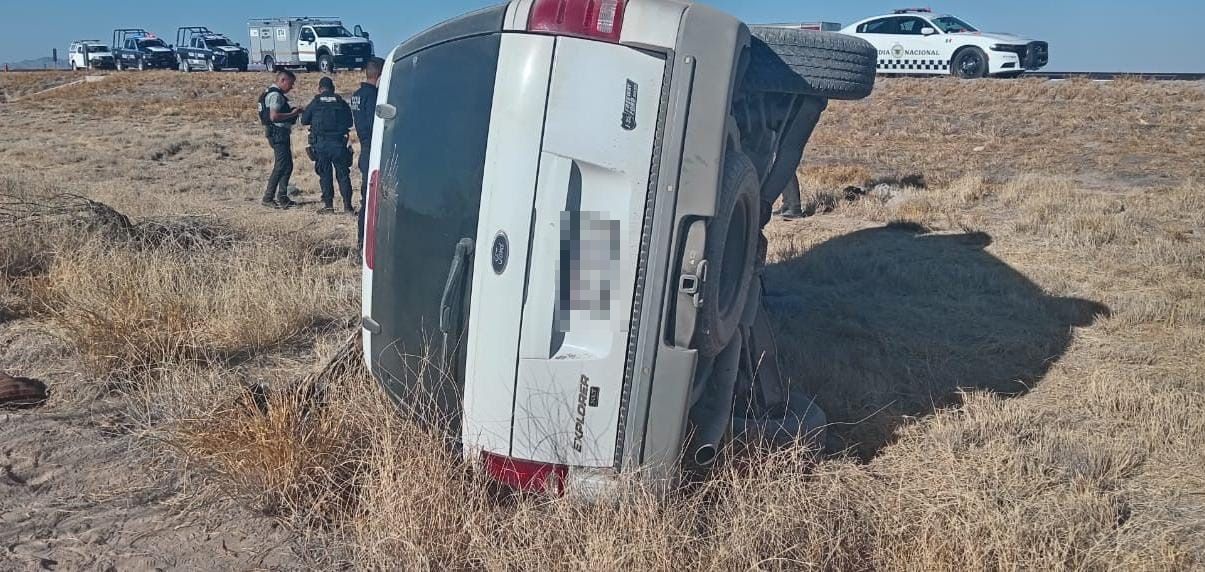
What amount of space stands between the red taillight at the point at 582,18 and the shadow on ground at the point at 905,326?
6.02 ft

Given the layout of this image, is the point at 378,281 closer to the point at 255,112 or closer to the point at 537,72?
the point at 537,72

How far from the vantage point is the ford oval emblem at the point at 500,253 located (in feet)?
9.55

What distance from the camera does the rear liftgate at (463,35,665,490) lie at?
288 cm

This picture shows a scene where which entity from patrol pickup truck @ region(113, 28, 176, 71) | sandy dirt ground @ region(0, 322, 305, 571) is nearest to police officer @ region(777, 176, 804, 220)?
sandy dirt ground @ region(0, 322, 305, 571)

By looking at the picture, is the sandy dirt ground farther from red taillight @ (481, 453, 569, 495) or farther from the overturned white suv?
the overturned white suv

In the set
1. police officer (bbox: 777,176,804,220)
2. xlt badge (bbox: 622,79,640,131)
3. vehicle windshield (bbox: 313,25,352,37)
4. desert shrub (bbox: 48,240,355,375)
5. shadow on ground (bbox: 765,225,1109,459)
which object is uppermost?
vehicle windshield (bbox: 313,25,352,37)

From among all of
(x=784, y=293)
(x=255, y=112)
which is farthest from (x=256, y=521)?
(x=255, y=112)

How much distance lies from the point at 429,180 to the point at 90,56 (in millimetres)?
53275

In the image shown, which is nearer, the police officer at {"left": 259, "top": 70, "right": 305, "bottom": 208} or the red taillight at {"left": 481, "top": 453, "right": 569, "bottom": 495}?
the red taillight at {"left": 481, "top": 453, "right": 569, "bottom": 495}

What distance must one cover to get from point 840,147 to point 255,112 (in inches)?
683

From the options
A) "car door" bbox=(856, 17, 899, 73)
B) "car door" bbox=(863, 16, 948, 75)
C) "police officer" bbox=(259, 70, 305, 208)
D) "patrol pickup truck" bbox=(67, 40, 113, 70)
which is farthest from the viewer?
"patrol pickup truck" bbox=(67, 40, 113, 70)

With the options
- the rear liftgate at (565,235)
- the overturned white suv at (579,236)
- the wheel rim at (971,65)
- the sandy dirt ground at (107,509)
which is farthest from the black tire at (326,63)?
the rear liftgate at (565,235)

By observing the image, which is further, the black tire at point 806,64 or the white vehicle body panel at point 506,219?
the black tire at point 806,64

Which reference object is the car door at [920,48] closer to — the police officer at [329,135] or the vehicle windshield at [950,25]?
the vehicle windshield at [950,25]
